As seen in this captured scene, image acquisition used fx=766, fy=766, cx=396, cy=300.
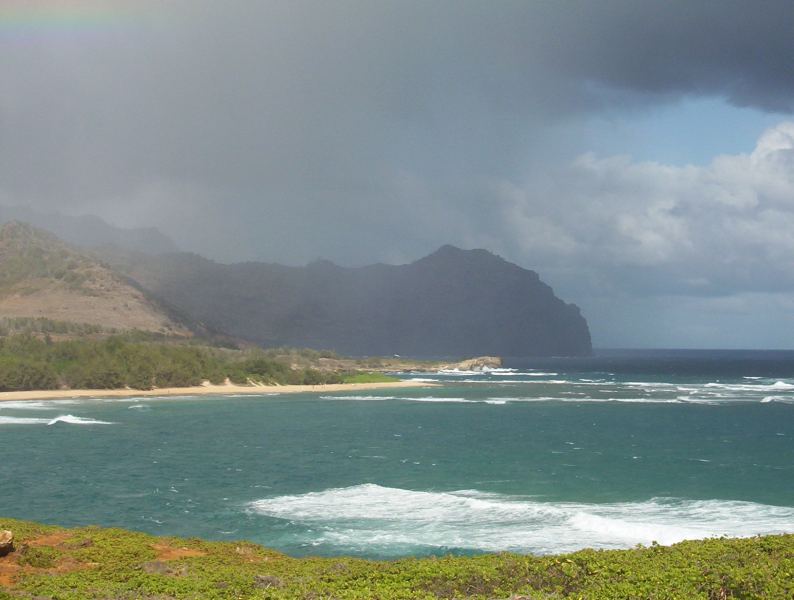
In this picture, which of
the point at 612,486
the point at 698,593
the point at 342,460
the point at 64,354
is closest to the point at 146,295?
the point at 64,354

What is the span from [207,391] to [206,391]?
167 millimetres

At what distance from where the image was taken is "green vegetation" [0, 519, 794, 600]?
12633mm

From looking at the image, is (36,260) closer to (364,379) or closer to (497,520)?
(364,379)

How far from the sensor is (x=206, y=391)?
108 meters

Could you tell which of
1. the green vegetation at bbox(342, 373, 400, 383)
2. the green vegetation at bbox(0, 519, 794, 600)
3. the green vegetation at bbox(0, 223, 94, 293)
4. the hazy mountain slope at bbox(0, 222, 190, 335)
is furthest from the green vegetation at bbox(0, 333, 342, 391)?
the green vegetation at bbox(0, 519, 794, 600)

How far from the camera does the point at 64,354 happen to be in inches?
4345

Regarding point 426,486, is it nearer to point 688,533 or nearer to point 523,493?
point 523,493

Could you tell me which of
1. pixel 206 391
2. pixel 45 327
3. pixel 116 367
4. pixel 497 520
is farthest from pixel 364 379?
pixel 497 520

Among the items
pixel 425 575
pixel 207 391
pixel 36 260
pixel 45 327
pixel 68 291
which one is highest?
pixel 36 260

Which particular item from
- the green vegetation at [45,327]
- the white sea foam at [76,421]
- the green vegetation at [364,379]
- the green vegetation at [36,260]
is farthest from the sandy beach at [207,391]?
the green vegetation at [36,260]

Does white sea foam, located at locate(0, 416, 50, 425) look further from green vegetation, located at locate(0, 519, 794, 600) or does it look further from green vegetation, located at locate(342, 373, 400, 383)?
green vegetation, located at locate(342, 373, 400, 383)

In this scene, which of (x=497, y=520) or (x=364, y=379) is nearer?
(x=497, y=520)

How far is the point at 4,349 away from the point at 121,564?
347ft

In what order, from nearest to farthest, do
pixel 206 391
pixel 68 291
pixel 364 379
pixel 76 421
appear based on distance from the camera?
pixel 76 421, pixel 206 391, pixel 364 379, pixel 68 291
